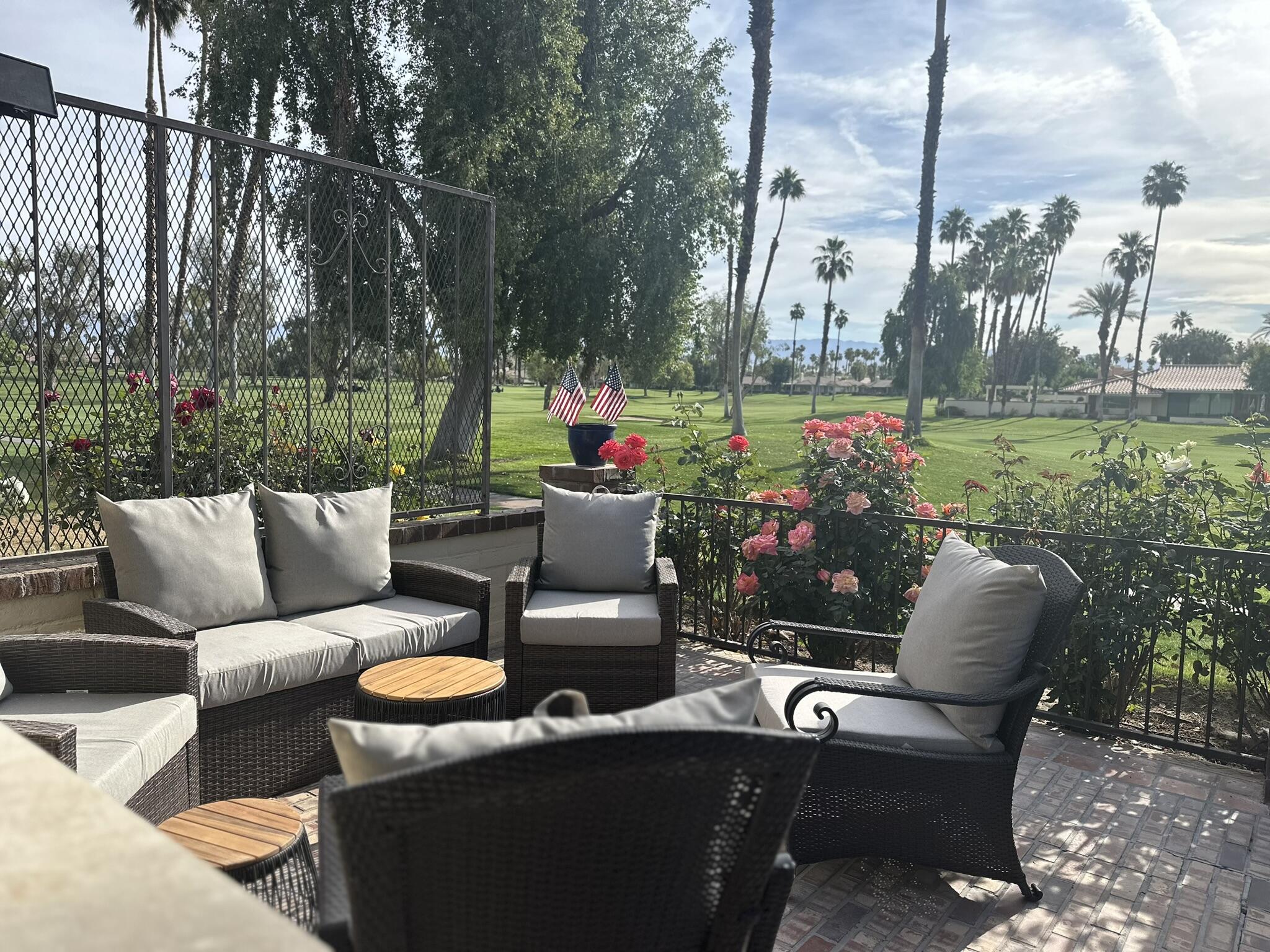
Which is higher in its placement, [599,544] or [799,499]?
[799,499]

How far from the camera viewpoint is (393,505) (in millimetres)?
4910

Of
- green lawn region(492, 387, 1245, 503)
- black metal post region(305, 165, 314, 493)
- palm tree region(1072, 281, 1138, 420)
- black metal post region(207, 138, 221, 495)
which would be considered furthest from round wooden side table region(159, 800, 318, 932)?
palm tree region(1072, 281, 1138, 420)

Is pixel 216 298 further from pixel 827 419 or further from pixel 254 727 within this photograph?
pixel 827 419

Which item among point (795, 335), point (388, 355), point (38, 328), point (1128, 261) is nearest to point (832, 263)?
point (795, 335)

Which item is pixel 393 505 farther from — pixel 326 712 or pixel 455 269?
pixel 326 712

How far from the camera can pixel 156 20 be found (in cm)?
1666

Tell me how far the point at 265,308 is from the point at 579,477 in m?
1.97

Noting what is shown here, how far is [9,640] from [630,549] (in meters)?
2.43

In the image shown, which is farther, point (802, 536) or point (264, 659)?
point (802, 536)

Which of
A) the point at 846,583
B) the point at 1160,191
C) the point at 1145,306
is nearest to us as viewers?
the point at 846,583

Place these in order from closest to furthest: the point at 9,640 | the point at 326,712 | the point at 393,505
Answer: the point at 9,640, the point at 326,712, the point at 393,505

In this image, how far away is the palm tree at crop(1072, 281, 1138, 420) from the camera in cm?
5653

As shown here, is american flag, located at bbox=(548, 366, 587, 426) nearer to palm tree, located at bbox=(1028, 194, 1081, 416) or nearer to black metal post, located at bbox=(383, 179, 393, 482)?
black metal post, located at bbox=(383, 179, 393, 482)

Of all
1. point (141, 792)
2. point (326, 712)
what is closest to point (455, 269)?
point (326, 712)
